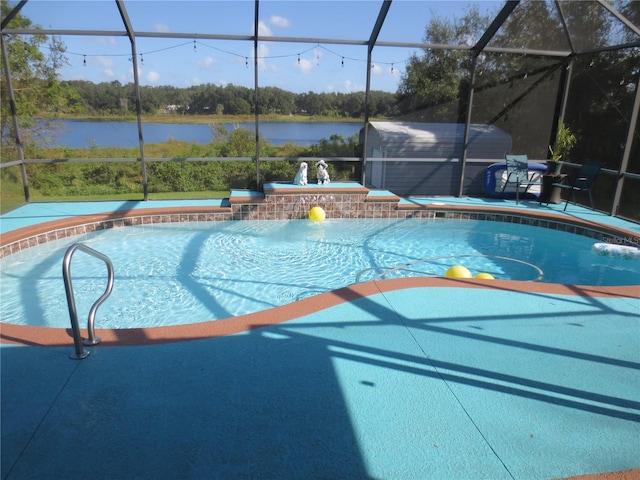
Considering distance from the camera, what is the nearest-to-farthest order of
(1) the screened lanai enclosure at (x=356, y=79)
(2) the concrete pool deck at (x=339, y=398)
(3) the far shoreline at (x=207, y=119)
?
(2) the concrete pool deck at (x=339, y=398) < (1) the screened lanai enclosure at (x=356, y=79) < (3) the far shoreline at (x=207, y=119)

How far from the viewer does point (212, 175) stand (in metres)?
9.81

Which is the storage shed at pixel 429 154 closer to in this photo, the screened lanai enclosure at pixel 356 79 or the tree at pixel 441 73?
the screened lanai enclosure at pixel 356 79

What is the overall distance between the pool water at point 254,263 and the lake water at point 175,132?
2888 millimetres

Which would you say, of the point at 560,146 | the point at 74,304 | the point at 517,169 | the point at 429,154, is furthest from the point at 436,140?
the point at 74,304

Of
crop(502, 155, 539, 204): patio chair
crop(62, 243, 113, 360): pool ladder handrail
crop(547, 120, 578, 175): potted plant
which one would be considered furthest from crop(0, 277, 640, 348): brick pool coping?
crop(547, 120, 578, 175): potted plant

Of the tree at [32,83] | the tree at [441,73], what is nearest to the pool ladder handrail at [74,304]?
the tree at [32,83]

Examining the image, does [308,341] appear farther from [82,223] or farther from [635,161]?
[635,161]

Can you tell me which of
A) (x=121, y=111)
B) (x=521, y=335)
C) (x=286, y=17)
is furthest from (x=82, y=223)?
(x=521, y=335)

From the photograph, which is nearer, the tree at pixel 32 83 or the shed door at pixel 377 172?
the tree at pixel 32 83

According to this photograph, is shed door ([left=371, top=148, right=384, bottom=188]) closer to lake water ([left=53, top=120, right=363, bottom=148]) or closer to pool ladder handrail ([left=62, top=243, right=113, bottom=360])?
lake water ([left=53, top=120, right=363, bottom=148])

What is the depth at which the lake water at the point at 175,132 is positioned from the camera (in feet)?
31.1

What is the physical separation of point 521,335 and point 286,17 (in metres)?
6.89

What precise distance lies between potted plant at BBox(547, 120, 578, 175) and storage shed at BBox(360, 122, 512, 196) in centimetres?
114

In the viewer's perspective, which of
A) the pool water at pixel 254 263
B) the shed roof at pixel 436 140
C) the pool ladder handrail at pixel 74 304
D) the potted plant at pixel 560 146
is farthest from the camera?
the shed roof at pixel 436 140
